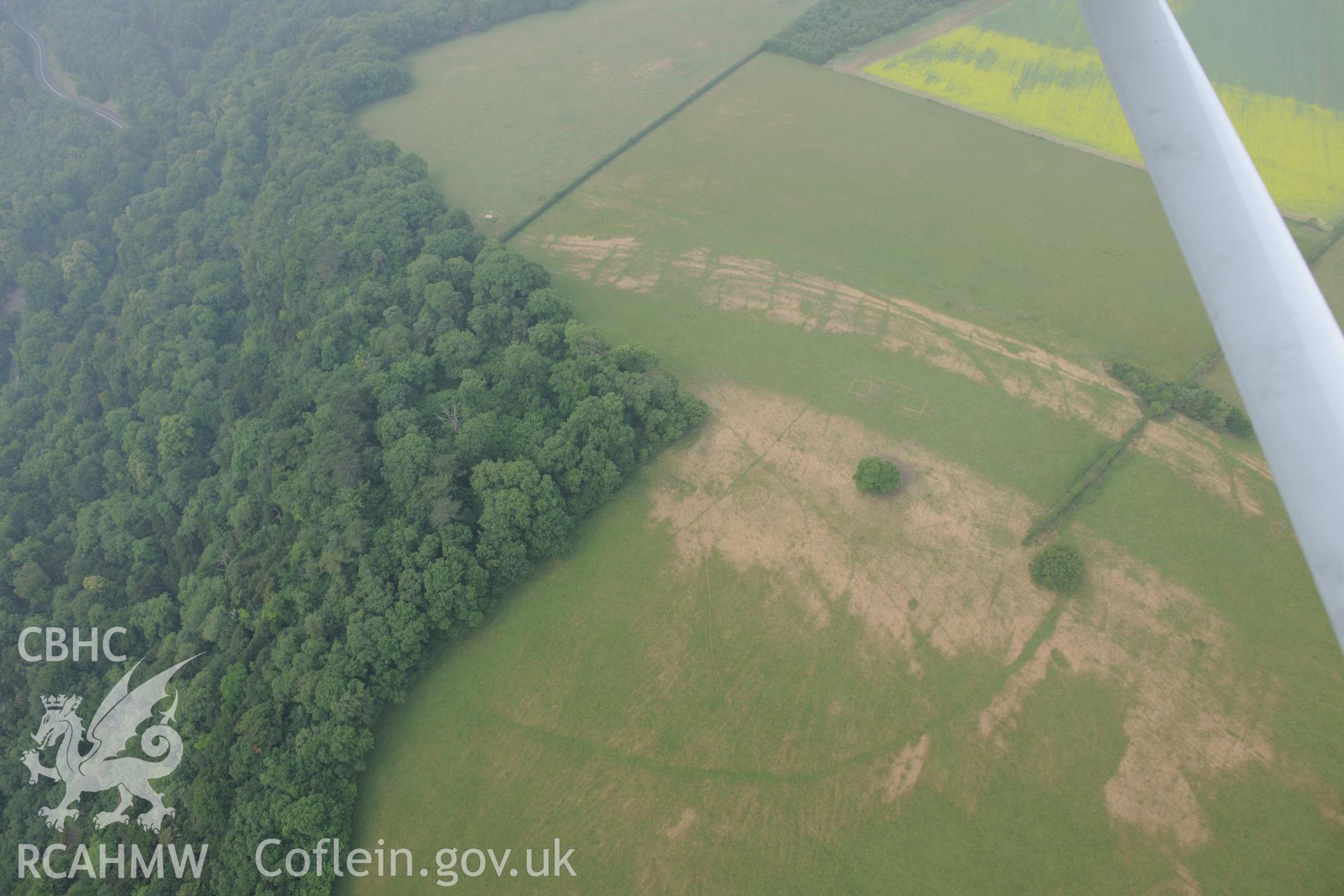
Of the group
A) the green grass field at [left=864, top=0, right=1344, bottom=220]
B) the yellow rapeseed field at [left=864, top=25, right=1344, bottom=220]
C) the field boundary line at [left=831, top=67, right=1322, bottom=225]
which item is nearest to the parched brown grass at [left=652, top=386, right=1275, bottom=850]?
the field boundary line at [left=831, top=67, right=1322, bottom=225]

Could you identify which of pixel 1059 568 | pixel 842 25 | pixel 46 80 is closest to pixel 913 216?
pixel 1059 568

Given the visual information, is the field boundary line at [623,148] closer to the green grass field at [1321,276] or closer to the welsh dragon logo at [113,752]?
the welsh dragon logo at [113,752]

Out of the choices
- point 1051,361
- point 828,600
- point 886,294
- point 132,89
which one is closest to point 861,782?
point 828,600

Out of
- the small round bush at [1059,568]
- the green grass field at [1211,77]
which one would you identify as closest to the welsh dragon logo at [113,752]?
the small round bush at [1059,568]

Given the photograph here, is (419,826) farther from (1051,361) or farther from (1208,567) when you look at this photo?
(1051,361)

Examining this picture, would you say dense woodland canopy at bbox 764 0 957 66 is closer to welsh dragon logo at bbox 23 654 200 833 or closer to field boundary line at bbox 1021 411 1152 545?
field boundary line at bbox 1021 411 1152 545

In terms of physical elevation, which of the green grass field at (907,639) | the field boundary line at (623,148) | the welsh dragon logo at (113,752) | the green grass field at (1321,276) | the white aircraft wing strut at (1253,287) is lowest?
the welsh dragon logo at (113,752)
